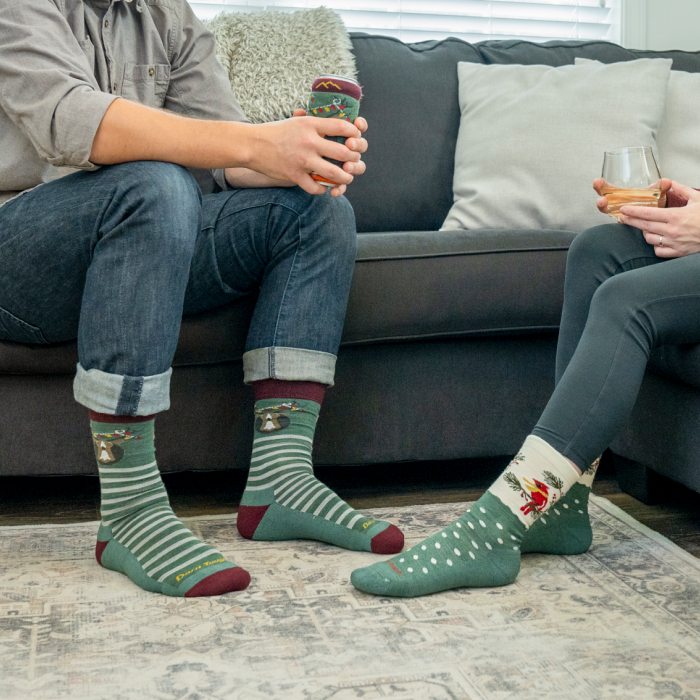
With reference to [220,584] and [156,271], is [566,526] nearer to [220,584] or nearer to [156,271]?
[220,584]

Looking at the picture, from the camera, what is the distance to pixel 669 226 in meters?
1.36

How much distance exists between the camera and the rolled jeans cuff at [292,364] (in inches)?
55.9

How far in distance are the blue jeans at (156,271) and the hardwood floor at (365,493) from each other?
1.13 feet

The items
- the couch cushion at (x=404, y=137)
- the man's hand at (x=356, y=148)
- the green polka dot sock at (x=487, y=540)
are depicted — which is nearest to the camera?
the green polka dot sock at (x=487, y=540)

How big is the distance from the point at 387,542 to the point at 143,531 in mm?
339

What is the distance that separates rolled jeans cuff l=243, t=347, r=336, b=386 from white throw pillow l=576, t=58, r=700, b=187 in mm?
1103

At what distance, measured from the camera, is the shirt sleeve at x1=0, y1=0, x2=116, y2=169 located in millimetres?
1270

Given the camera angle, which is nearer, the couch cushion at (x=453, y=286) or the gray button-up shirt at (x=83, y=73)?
the gray button-up shirt at (x=83, y=73)

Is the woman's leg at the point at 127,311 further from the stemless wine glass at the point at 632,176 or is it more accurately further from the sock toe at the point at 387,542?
the stemless wine glass at the point at 632,176

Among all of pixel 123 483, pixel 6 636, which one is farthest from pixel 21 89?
pixel 6 636

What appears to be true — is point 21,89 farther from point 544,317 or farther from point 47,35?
point 544,317

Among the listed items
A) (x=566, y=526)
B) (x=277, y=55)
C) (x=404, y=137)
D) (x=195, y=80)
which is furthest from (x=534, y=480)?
(x=277, y=55)

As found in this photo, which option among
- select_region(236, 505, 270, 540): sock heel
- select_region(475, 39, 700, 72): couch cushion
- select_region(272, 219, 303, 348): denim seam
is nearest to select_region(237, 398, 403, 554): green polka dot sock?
select_region(236, 505, 270, 540): sock heel

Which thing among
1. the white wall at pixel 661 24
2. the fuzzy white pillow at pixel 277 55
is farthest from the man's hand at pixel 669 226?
the white wall at pixel 661 24
